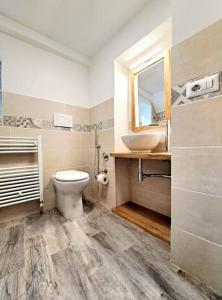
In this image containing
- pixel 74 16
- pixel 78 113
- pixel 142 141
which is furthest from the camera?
pixel 78 113

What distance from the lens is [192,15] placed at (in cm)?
79

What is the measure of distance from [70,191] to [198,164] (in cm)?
117

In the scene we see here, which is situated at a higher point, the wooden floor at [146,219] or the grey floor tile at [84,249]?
the wooden floor at [146,219]

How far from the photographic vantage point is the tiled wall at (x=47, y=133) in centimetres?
150

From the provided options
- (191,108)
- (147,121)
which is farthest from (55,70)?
(191,108)

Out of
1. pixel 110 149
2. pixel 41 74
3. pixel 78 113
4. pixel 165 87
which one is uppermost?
pixel 41 74

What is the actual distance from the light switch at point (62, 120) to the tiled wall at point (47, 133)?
0.05m

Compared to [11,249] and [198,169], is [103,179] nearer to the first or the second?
[11,249]

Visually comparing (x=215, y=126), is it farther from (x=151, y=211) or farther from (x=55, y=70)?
(x=55, y=70)

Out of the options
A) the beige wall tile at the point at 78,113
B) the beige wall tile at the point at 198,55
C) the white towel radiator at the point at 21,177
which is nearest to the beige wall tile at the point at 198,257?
the beige wall tile at the point at 198,55

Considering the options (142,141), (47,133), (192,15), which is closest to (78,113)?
(47,133)

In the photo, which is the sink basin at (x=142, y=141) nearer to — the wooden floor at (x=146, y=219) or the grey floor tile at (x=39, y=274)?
the wooden floor at (x=146, y=219)

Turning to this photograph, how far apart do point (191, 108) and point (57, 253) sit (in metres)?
1.34

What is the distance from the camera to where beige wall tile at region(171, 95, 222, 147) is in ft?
2.36
